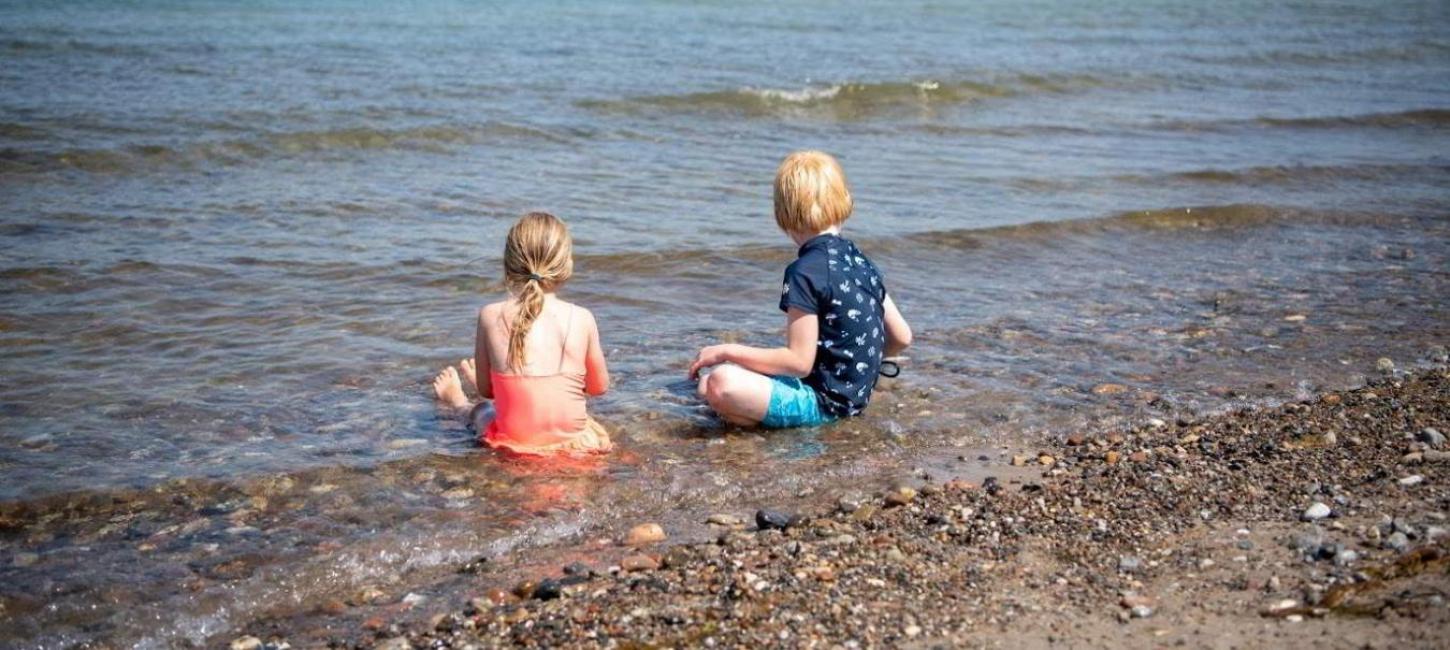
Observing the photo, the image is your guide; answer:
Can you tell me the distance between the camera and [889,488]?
18.2ft

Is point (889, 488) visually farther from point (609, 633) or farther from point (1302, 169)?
point (1302, 169)

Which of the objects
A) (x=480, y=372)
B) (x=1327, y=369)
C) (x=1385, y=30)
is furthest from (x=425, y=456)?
(x=1385, y=30)

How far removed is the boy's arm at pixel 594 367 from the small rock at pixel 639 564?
62.2 inches

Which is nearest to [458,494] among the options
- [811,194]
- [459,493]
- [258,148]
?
[459,493]

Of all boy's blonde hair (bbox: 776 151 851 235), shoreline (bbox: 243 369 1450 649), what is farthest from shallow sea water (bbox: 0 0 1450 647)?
boy's blonde hair (bbox: 776 151 851 235)

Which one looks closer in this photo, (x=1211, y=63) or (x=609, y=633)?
(x=609, y=633)

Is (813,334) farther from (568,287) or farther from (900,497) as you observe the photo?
(568,287)

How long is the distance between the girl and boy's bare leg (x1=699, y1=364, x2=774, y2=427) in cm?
63

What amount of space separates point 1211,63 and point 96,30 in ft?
63.6

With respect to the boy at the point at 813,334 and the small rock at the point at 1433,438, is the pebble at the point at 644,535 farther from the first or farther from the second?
the small rock at the point at 1433,438

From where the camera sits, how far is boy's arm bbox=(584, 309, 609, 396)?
6078 millimetres

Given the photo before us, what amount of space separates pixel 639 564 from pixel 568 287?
189 inches

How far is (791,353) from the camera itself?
20.4ft

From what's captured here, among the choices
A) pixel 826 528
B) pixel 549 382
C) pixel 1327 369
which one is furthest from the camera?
pixel 1327 369
